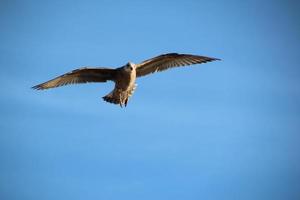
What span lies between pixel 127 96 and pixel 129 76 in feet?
2.43

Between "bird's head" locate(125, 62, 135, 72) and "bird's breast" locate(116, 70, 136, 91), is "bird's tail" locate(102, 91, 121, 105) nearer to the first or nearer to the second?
"bird's breast" locate(116, 70, 136, 91)

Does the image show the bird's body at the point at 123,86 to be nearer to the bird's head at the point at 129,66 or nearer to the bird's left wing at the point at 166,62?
the bird's head at the point at 129,66

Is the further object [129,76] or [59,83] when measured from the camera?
[59,83]

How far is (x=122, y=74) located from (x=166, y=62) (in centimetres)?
163

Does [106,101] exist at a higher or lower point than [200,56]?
lower

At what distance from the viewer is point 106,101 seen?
688 inches

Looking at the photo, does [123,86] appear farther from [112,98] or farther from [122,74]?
[112,98]

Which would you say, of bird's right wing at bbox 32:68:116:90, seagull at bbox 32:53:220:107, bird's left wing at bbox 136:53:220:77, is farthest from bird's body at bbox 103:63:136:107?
bird's left wing at bbox 136:53:220:77

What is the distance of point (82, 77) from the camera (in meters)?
18.3

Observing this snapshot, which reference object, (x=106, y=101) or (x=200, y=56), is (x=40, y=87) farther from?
(x=200, y=56)

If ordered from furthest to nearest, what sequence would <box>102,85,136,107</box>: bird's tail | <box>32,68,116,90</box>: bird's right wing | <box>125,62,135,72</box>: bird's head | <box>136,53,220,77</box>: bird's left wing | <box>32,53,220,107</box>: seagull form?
<box>32,68,116,90</box>: bird's right wing
<box>136,53,220,77</box>: bird's left wing
<box>102,85,136,107</box>: bird's tail
<box>32,53,220,107</box>: seagull
<box>125,62,135,72</box>: bird's head

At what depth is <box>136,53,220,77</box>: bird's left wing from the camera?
17766 mm

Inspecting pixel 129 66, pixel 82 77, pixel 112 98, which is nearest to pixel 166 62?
pixel 129 66

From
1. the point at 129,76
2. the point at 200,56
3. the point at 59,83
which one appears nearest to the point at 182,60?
the point at 200,56
